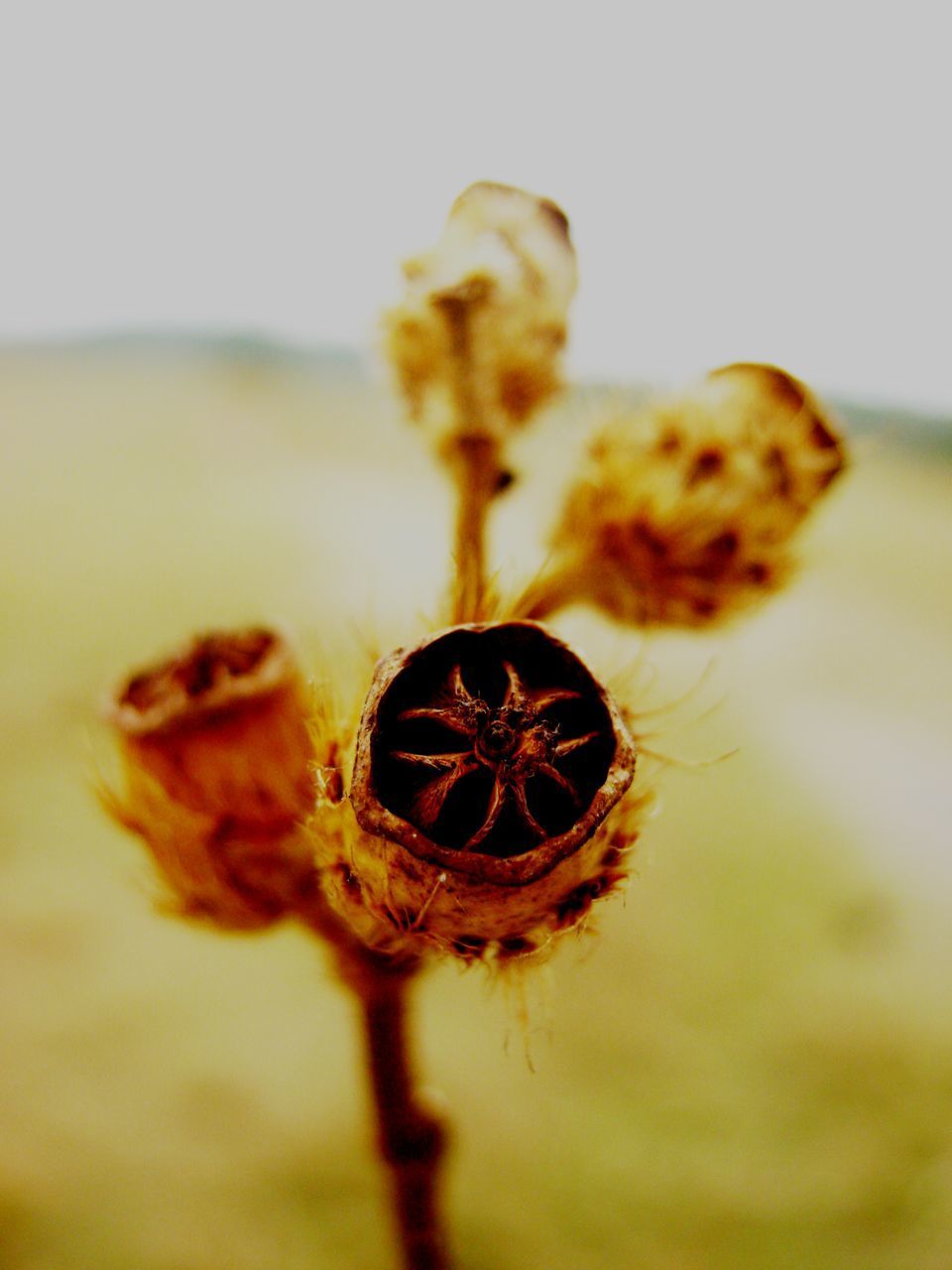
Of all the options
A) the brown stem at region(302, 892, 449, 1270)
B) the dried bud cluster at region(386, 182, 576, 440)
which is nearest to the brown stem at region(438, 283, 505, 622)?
the dried bud cluster at region(386, 182, 576, 440)

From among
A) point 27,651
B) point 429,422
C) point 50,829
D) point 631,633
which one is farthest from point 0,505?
point 631,633

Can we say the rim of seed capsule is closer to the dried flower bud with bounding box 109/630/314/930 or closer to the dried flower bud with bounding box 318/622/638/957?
the dried flower bud with bounding box 318/622/638/957

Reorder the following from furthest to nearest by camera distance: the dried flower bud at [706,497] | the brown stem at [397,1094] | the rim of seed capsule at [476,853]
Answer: the dried flower bud at [706,497]
the brown stem at [397,1094]
the rim of seed capsule at [476,853]

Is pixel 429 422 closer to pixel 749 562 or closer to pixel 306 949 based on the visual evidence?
pixel 749 562

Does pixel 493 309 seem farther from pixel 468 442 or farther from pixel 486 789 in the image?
pixel 486 789

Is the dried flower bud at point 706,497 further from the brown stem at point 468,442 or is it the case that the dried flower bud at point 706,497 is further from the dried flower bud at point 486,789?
the dried flower bud at point 486,789

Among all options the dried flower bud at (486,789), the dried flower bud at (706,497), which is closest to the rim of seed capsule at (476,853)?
the dried flower bud at (486,789)
